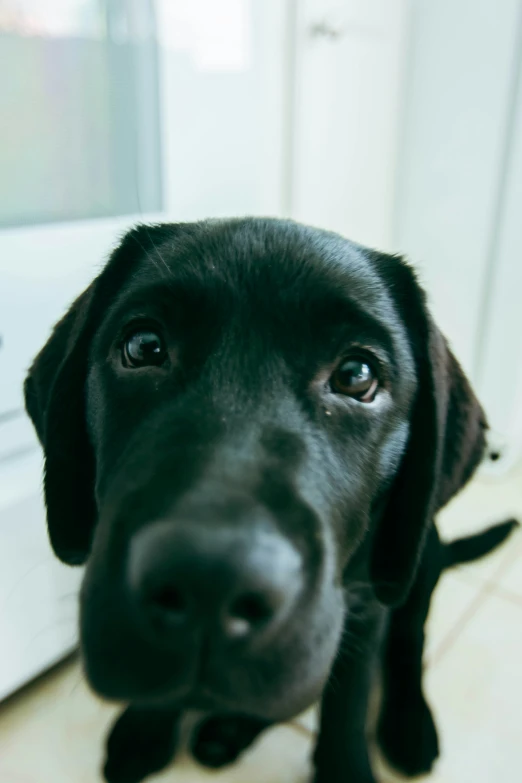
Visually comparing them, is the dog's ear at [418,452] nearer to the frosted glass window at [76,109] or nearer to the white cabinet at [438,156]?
the frosted glass window at [76,109]

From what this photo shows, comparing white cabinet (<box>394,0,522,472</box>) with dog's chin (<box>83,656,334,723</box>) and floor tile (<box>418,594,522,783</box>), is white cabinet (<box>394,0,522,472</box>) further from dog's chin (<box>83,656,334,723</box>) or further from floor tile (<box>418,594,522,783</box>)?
dog's chin (<box>83,656,334,723</box>)

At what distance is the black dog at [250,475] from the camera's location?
56 cm

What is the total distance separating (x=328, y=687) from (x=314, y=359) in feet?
1.93

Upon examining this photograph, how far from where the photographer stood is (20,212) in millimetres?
1049

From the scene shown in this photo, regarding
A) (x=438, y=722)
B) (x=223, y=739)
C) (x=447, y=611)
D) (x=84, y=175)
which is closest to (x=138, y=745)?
(x=223, y=739)

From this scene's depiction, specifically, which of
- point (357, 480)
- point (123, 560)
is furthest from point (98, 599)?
point (357, 480)

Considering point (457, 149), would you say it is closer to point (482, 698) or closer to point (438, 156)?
point (438, 156)

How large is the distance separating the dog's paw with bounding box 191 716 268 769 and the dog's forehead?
2.49 ft

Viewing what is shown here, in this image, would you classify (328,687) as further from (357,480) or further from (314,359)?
(314,359)

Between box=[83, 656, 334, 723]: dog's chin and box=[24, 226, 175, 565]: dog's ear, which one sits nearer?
box=[83, 656, 334, 723]: dog's chin

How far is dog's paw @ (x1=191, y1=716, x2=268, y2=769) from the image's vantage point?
1102 millimetres

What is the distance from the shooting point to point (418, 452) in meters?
0.92

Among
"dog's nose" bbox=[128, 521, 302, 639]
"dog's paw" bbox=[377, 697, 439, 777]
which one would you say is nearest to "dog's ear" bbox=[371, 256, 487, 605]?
"dog's paw" bbox=[377, 697, 439, 777]

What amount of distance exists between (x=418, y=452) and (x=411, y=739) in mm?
537
